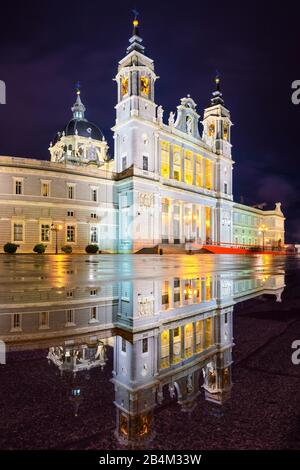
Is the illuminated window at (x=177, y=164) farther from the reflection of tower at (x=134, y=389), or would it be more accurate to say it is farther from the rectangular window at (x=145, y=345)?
the reflection of tower at (x=134, y=389)

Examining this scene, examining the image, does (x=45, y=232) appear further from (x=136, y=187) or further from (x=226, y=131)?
(x=226, y=131)

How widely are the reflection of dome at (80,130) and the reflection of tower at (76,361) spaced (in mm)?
70616

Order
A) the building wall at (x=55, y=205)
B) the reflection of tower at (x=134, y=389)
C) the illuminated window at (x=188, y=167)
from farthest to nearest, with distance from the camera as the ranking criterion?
1. the illuminated window at (x=188, y=167)
2. the building wall at (x=55, y=205)
3. the reflection of tower at (x=134, y=389)

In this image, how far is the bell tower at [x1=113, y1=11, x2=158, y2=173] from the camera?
41781mm

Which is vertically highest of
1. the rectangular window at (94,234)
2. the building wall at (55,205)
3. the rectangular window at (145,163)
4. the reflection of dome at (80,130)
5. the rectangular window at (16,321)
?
the reflection of dome at (80,130)

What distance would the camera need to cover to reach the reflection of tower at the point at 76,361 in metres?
1.65

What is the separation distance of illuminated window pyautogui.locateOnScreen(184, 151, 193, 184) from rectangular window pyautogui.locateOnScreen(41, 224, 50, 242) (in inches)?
1008

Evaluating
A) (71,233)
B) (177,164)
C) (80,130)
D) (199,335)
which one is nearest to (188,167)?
(177,164)

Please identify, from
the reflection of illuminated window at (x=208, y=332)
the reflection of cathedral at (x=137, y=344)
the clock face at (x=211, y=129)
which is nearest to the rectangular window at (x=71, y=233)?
the reflection of cathedral at (x=137, y=344)

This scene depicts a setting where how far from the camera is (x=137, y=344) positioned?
7.89 feet

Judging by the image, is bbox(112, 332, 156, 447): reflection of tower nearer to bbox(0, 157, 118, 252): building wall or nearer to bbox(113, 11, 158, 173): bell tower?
bbox(0, 157, 118, 252): building wall

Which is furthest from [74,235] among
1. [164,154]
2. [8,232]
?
[164,154]

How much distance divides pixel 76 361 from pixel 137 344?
0.53 meters

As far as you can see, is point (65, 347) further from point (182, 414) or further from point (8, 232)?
point (8, 232)
